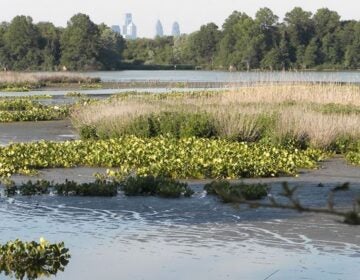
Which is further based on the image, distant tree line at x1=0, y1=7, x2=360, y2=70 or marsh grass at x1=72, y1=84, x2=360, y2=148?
distant tree line at x1=0, y1=7, x2=360, y2=70

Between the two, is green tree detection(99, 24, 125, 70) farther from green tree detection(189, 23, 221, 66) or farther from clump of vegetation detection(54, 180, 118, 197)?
clump of vegetation detection(54, 180, 118, 197)

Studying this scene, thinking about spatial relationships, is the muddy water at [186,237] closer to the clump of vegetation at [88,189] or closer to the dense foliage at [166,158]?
the clump of vegetation at [88,189]

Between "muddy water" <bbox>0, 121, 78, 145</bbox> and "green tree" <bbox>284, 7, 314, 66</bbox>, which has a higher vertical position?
"green tree" <bbox>284, 7, 314, 66</bbox>

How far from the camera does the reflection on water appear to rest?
8.74m

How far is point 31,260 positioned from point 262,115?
45.7ft

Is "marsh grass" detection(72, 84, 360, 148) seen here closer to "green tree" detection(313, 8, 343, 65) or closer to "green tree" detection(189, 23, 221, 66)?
"green tree" detection(313, 8, 343, 65)

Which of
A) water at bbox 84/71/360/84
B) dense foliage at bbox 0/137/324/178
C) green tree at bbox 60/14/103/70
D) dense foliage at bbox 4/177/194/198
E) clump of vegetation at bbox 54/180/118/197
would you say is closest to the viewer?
dense foliage at bbox 4/177/194/198

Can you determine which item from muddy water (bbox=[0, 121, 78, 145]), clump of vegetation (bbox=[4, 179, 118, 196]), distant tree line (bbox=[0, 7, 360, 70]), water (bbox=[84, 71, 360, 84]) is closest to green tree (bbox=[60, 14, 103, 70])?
distant tree line (bbox=[0, 7, 360, 70])

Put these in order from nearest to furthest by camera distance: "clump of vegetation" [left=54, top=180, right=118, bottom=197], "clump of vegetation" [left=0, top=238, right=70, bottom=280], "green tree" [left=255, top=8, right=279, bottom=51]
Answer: "clump of vegetation" [left=0, top=238, right=70, bottom=280] < "clump of vegetation" [left=54, top=180, right=118, bottom=197] < "green tree" [left=255, top=8, right=279, bottom=51]

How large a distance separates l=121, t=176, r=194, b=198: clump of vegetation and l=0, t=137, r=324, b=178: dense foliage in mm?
1643

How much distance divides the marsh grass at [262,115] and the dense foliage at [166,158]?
1033mm

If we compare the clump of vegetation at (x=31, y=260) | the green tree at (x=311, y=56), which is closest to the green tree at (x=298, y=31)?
the green tree at (x=311, y=56)

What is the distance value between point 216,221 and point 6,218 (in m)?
2.97

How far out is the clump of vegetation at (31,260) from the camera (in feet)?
28.4
